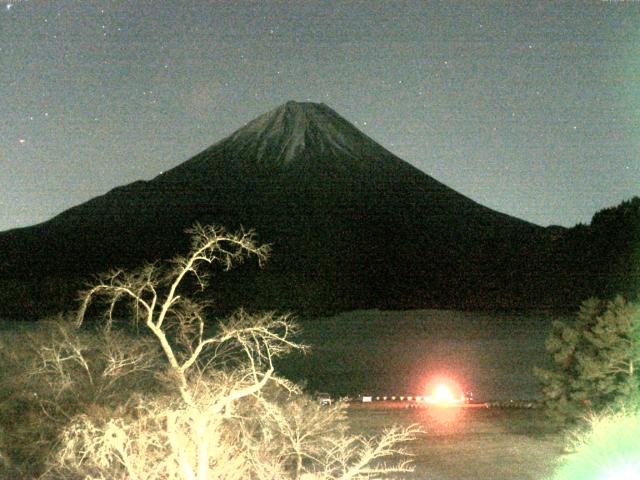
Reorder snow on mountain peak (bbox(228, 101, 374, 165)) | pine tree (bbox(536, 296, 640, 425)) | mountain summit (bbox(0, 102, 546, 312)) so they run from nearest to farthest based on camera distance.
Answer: pine tree (bbox(536, 296, 640, 425))
mountain summit (bbox(0, 102, 546, 312))
snow on mountain peak (bbox(228, 101, 374, 165))

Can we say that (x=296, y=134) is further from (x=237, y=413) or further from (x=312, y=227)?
(x=237, y=413)

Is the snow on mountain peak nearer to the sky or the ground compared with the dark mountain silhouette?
nearer to the sky

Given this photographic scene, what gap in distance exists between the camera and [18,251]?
274ft

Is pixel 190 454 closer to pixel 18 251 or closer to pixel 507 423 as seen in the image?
pixel 507 423

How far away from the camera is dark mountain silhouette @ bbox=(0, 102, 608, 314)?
174 ft

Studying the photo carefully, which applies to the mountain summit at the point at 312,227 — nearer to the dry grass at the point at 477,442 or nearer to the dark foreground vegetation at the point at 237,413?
the dry grass at the point at 477,442

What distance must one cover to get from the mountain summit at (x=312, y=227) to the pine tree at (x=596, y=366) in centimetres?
3108

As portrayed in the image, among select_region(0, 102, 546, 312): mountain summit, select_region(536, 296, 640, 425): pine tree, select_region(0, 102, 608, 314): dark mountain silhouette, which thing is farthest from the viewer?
select_region(0, 102, 546, 312): mountain summit

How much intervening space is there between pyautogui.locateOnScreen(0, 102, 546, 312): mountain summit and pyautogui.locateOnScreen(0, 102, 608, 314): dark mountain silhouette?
16cm

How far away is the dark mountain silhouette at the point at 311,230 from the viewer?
53.0 m

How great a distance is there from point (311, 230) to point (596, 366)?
65955 mm

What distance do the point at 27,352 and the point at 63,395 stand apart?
3.11m

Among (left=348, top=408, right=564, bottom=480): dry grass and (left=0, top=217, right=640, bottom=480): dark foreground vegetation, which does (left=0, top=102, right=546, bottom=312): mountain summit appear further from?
(left=0, top=217, right=640, bottom=480): dark foreground vegetation

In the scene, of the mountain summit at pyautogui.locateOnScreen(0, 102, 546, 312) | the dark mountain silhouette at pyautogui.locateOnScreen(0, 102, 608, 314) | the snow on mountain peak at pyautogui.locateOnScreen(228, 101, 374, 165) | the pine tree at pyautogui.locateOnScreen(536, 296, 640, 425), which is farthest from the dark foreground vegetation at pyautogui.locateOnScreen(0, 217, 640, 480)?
the snow on mountain peak at pyautogui.locateOnScreen(228, 101, 374, 165)
